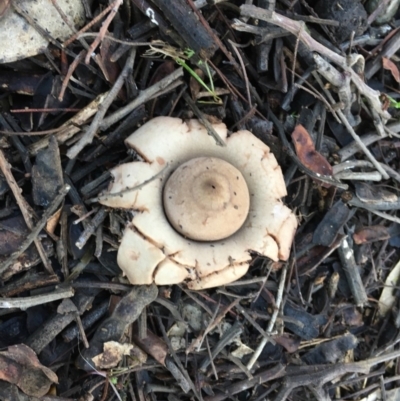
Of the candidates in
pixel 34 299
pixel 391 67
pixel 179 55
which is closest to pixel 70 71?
pixel 179 55

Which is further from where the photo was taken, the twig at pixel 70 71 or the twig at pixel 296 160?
the twig at pixel 296 160

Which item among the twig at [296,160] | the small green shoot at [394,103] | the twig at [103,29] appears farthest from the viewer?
the small green shoot at [394,103]

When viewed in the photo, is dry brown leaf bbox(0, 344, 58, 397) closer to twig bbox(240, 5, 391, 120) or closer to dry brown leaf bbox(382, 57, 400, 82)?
twig bbox(240, 5, 391, 120)

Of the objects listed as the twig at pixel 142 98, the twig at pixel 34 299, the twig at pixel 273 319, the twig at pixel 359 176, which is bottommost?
the twig at pixel 273 319

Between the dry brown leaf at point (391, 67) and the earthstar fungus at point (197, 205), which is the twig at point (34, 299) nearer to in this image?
the earthstar fungus at point (197, 205)

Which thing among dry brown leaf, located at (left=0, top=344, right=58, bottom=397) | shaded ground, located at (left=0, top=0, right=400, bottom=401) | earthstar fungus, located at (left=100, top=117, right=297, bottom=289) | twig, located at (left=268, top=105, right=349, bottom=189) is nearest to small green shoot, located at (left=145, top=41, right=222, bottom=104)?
shaded ground, located at (left=0, top=0, right=400, bottom=401)

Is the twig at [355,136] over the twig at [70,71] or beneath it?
beneath

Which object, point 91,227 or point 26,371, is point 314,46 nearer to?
point 91,227

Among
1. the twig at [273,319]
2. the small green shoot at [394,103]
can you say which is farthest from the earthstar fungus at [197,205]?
the small green shoot at [394,103]
